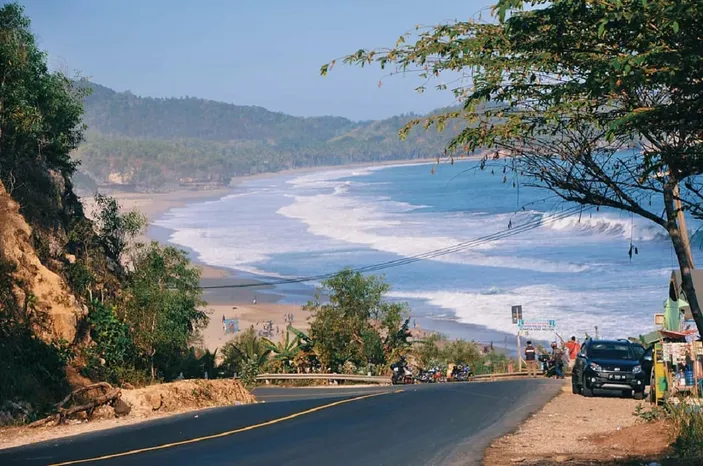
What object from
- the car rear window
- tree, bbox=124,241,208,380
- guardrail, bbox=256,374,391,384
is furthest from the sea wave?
Answer: the car rear window

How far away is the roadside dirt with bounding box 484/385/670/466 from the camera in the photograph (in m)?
13.5

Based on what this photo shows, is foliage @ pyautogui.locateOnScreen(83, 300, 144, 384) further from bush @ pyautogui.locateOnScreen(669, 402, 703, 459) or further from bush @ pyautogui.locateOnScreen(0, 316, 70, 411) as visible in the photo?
bush @ pyautogui.locateOnScreen(669, 402, 703, 459)

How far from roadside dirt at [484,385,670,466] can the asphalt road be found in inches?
Answer: 16.7

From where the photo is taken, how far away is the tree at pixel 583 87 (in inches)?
349

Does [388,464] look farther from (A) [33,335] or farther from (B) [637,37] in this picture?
(A) [33,335]

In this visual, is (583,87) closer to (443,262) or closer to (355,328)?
(355,328)

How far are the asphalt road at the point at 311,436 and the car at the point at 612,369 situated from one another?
1823mm

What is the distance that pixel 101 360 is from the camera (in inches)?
929

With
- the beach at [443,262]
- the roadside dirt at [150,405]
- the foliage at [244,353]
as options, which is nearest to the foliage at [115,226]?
the roadside dirt at [150,405]

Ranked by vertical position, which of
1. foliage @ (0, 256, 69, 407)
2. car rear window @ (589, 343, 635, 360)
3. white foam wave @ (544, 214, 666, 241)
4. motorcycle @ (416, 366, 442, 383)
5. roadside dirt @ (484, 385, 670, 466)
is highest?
white foam wave @ (544, 214, 666, 241)

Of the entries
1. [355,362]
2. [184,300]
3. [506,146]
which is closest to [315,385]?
[355,362]

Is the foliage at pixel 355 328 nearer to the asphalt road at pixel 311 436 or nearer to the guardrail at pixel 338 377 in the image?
the guardrail at pixel 338 377

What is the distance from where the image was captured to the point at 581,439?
15.7m

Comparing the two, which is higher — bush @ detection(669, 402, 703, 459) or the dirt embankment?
the dirt embankment
